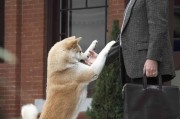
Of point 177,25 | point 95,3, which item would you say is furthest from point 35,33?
point 177,25

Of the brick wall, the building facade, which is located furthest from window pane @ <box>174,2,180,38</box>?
the brick wall

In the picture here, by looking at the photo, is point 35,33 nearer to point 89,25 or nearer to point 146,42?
point 89,25

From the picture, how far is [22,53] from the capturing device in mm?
9602

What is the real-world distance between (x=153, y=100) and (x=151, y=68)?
0.24 meters

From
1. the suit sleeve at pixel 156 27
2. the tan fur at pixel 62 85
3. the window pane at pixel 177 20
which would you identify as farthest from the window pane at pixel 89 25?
the suit sleeve at pixel 156 27

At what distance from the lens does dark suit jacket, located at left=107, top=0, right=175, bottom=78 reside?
455 centimetres

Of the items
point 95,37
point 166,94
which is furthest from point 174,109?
point 95,37

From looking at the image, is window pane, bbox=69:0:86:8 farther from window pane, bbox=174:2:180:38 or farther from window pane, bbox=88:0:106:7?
window pane, bbox=174:2:180:38

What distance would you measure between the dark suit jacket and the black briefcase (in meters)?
0.20

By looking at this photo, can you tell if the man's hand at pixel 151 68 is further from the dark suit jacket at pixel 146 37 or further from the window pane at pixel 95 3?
the window pane at pixel 95 3

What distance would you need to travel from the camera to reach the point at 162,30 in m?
4.56

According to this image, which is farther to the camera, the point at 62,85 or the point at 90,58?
the point at 90,58

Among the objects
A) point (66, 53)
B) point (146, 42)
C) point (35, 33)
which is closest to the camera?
point (146, 42)

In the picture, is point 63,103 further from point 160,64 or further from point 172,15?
point 172,15
